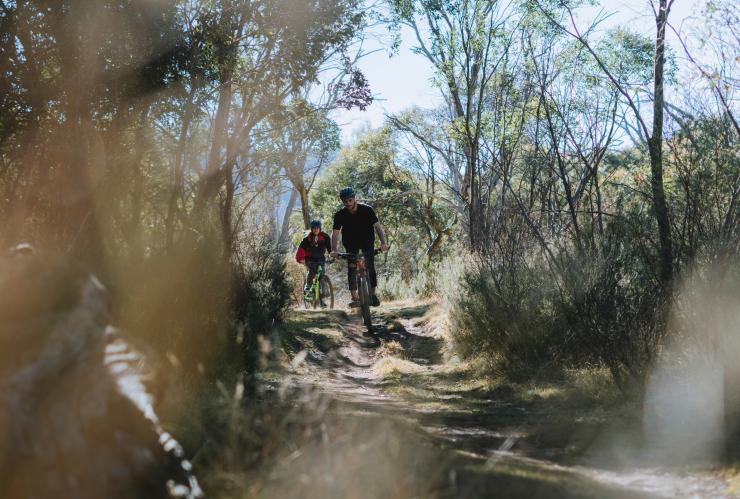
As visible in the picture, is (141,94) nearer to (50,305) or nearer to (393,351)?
(393,351)

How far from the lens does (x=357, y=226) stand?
10.1 m

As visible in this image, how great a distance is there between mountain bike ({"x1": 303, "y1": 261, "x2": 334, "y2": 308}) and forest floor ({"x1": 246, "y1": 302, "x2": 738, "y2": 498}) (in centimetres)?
581

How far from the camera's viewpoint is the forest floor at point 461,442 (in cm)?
272

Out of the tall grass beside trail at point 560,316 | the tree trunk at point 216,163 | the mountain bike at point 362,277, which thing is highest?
the tree trunk at point 216,163

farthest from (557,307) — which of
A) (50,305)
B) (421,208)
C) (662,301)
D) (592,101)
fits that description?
(421,208)

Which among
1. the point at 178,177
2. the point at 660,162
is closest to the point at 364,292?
the point at 178,177

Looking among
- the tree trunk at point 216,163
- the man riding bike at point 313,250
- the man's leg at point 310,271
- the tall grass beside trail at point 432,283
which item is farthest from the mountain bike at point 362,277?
the man's leg at point 310,271

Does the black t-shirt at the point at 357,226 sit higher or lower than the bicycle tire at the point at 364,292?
higher

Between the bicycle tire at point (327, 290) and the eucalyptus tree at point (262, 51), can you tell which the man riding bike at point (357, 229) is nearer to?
the eucalyptus tree at point (262, 51)

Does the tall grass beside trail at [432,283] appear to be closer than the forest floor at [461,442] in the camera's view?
No

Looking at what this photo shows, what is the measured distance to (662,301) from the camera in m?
5.09

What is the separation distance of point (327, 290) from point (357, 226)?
516 centimetres

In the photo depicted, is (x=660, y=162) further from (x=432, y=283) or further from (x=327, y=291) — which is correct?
(x=432, y=283)

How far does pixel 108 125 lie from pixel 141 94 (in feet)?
2.10
